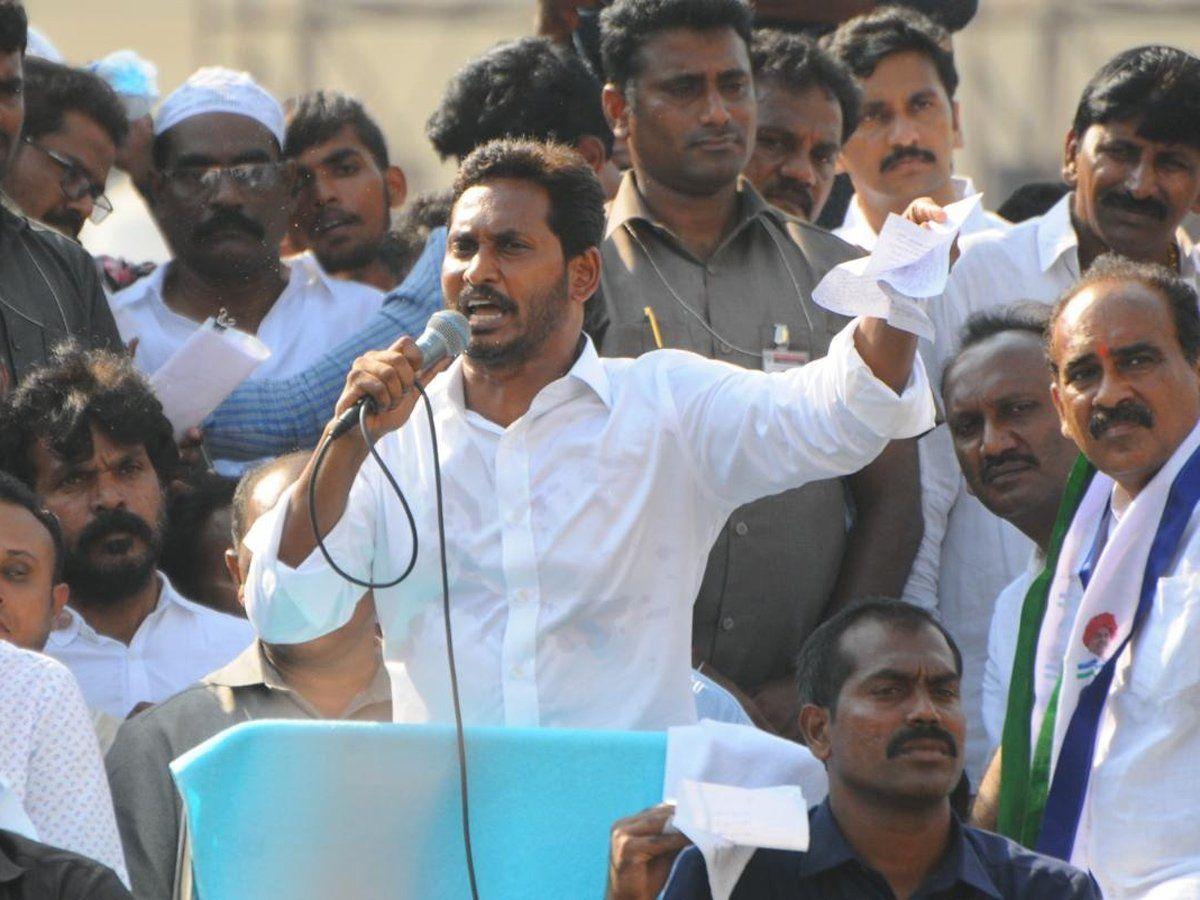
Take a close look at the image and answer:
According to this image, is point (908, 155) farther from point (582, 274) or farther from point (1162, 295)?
point (582, 274)

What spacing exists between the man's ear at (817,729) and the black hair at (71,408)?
2.12 meters

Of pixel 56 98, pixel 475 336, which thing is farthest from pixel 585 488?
pixel 56 98

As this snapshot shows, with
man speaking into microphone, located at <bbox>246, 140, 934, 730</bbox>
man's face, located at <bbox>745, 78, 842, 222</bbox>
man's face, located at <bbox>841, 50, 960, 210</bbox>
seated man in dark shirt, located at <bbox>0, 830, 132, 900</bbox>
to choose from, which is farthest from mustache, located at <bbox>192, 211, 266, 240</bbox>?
seated man in dark shirt, located at <bbox>0, 830, 132, 900</bbox>

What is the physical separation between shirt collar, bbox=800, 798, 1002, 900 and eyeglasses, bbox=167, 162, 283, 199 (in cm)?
296

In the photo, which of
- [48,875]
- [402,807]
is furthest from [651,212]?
[48,875]

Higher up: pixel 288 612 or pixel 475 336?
pixel 475 336

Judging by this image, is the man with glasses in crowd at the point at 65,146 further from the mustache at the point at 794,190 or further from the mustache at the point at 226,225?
the mustache at the point at 794,190

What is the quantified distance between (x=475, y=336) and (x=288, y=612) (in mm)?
699

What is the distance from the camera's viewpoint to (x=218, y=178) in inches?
283

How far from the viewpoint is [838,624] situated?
17.7 ft

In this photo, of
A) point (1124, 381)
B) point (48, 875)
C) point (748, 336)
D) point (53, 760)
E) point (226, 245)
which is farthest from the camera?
point (226, 245)

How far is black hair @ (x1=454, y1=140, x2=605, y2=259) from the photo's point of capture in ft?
18.2

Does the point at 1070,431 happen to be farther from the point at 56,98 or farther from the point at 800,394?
the point at 56,98

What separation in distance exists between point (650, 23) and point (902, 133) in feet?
4.47
